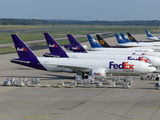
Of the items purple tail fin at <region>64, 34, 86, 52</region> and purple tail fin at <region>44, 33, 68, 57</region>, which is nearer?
purple tail fin at <region>44, 33, 68, 57</region>

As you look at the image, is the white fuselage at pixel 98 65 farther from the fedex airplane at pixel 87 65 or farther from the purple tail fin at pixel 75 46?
the purple tail fin at pixel 75 46

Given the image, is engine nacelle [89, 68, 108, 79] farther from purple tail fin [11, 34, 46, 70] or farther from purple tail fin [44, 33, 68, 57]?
purple tail fin [44, 33, 68, 57]

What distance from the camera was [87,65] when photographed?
57656 mm

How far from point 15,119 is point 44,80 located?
24184 millimetres

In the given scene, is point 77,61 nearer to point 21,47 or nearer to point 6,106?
point 21,47

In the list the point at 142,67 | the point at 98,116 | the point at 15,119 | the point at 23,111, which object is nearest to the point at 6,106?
the point at 23,111

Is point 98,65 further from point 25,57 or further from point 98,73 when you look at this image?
point 25,57

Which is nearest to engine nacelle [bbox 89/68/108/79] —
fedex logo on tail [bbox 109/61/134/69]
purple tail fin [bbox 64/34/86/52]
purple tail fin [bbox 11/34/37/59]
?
fedex logo on tail [bbox 109/61/134/69]

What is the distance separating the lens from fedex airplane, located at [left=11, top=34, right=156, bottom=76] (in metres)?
56.4

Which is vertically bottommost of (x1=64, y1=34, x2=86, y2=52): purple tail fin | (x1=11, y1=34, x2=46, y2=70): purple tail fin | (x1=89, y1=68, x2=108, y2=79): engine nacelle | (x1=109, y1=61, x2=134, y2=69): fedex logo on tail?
(x1=89, y1=68, x2=108, y2=79): engine nacelle

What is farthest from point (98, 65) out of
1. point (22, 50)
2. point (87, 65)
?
point (22, 50)

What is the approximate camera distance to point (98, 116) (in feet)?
111

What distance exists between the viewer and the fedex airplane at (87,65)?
185 feet

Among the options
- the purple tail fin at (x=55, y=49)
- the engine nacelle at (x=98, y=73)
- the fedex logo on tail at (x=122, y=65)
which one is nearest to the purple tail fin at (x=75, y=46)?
the purple tail fin at (x=55, y=49)
